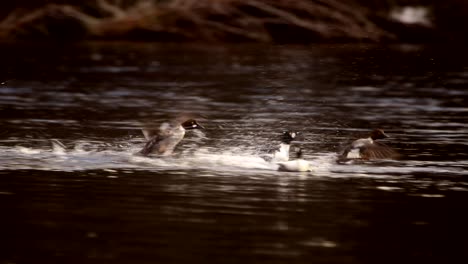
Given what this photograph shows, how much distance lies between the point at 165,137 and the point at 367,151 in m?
2.15

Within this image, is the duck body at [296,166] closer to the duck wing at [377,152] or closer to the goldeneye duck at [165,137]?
the duck wing at [377,152]

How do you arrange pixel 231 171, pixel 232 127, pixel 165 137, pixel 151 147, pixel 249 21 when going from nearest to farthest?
pixel 231 171 → pixel 151 147 → pixel 165 137 → pixel 232 127 → pixel 249 21

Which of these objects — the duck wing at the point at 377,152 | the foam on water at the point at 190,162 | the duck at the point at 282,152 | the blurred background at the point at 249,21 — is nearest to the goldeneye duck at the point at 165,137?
the foam on water at the point at 190,162

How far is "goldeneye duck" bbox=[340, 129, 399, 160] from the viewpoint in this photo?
523 inches

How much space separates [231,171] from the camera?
12.4 m

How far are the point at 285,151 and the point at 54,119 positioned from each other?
5.16 m

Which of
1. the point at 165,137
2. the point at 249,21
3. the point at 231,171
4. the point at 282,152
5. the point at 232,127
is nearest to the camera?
the point at 231,171

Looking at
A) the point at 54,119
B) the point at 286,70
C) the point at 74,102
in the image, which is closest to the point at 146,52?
the point at 286,70

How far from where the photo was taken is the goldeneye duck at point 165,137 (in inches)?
538

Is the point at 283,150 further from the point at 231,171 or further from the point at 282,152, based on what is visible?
the point at 231,171

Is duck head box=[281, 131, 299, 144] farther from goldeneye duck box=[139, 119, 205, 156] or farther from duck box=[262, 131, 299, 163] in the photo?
goldeneye duck box=[139, 119, 205, 156]

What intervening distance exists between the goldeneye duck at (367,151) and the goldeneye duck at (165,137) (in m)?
1.84

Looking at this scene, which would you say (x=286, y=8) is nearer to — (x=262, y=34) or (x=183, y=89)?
(x=262, y=34)

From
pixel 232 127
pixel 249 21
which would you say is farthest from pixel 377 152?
pixel 249 21
